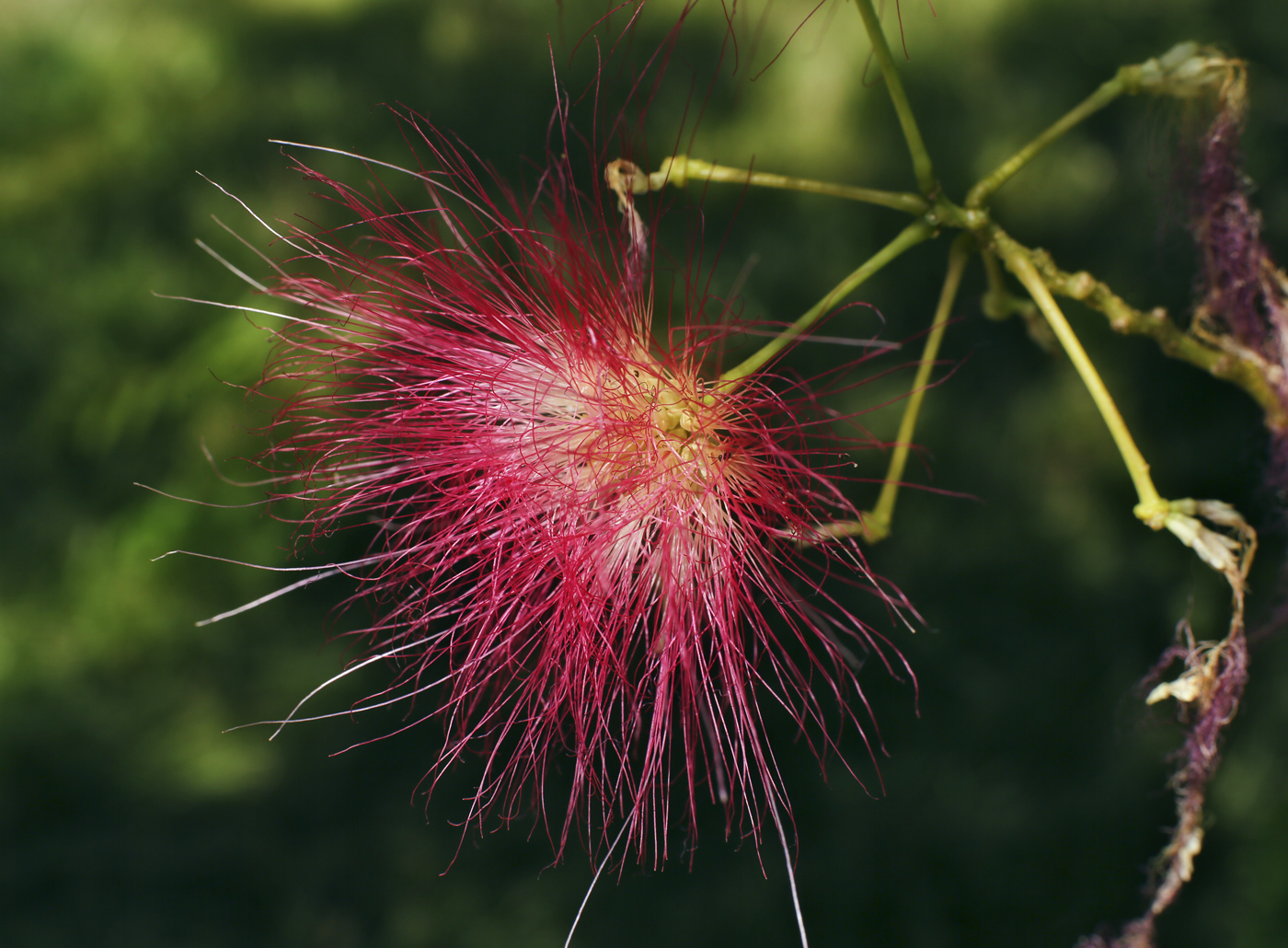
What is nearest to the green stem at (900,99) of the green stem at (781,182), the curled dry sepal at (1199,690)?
the green stem at (781,182)

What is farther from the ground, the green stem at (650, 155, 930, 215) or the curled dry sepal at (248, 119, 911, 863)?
the green stem at (650, 155, 930, 215)

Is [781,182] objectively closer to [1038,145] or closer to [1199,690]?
[1038,145]

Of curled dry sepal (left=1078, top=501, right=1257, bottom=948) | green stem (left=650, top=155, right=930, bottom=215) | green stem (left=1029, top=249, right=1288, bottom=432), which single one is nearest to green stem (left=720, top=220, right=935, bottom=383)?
green stem (left=650, top=155, right=930, bottom=215)

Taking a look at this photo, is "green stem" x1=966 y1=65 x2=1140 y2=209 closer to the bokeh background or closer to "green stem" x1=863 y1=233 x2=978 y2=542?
"green stem" x1=863 y1=233 x2=978 y2=542

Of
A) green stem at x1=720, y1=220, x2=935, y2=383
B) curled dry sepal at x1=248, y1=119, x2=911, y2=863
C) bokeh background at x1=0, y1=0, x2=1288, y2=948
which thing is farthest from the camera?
bokeh background at x1=0, y1=0, x2=1288, y2=948

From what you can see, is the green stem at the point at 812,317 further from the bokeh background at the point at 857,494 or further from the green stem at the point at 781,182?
the bokeh background at the point at 857,494

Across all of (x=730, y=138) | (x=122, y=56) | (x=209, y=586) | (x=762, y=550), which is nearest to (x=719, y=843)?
(x=762, y=550)
